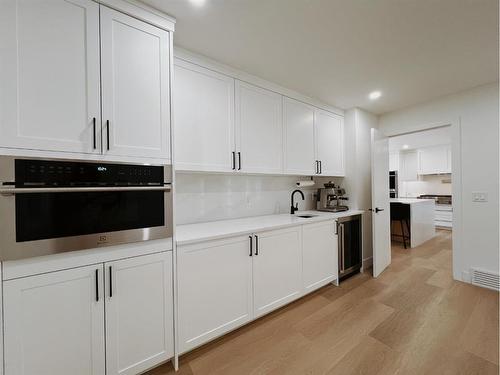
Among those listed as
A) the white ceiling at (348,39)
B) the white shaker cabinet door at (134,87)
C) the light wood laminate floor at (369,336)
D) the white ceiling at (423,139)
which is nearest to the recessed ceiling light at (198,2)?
the white ceiling at (348,39)

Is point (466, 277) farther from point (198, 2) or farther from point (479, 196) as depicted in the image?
point (198, 2)

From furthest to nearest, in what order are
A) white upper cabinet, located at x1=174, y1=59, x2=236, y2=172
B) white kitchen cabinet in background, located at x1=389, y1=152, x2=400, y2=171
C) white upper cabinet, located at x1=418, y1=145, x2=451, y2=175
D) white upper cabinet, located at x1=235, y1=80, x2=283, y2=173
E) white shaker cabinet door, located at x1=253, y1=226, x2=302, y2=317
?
1. white kitchen cabinet in background, located at x1=389, y1=152, x2=400, y2=171
2. white upper cabinet, located at x1=418, y1=145, x2=451, y2=175
3. white upper cabinet, located at x1=235, y1=80, x2=283, y2=173
4. white shaker cabinet door, located at x1=253, y1=226, x2=302, y2=317
5. white upper cabinet, located at x1=174, y1=59, x2=236, y2=172

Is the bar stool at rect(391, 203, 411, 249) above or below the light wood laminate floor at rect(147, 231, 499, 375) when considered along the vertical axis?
above

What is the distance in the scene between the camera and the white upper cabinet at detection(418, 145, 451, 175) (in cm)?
603

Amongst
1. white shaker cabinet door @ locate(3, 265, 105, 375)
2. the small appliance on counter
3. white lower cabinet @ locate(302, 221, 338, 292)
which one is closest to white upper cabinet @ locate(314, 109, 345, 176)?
the small appliance on counter

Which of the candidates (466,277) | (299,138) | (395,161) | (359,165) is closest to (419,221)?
(466,277)

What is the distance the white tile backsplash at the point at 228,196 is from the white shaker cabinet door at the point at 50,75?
1.05 metres

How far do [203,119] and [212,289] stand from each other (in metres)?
1.44

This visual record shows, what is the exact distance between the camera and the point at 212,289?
1726mm

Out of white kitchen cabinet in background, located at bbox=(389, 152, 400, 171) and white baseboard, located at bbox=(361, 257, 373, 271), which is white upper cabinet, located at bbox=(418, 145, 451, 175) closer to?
white kitchen cabinet in background, located at bbox=(389, 152, 400, 171)

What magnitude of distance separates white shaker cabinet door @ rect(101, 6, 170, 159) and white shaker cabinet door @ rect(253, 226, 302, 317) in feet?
3.89

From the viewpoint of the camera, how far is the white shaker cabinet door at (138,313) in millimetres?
1321

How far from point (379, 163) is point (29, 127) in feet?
11.8

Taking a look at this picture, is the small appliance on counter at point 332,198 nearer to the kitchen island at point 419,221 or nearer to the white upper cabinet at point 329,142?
the white upper cabinet at point 329,142
